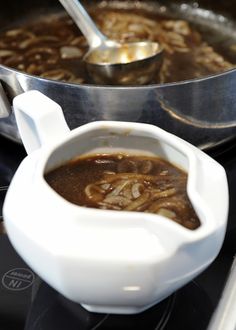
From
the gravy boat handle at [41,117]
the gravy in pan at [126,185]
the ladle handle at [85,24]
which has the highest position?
the gravy boat handle at [41,117]

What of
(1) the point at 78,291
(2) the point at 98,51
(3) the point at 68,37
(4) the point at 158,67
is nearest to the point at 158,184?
(1) the point at 78,291

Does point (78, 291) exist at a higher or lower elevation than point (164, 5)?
higher

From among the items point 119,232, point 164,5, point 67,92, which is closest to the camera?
point 119,232

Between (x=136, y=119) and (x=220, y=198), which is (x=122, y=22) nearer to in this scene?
(x=136, y=119)

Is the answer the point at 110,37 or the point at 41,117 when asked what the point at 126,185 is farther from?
the point at 110,37

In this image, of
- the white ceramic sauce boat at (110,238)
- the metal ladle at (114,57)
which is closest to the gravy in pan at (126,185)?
the white ceramic sauce boat at (110,238)

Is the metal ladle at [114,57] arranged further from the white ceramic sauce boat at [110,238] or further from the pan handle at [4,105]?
the white ceramic sauce boat at [110,238]

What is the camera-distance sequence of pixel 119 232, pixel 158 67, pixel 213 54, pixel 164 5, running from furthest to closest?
pixel 164 5
pixel 213 54
pixel 158 67
pixel 119 232
